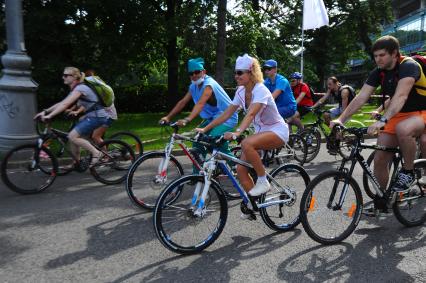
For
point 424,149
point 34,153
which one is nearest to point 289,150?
point 424,149

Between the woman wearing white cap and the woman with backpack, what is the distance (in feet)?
9.91

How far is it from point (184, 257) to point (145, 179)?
1.67 metres

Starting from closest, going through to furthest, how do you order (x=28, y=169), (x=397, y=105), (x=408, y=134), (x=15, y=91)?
(x=397, y=105)
(x=408, y=134)
(x=28, y=169)
(x=15, y=91)

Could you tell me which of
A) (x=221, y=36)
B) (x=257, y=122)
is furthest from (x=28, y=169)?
(x=221, y=36)

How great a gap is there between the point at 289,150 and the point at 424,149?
3.25 m

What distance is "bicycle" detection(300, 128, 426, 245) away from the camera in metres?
4.06

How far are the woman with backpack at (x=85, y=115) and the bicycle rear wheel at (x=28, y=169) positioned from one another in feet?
1.55

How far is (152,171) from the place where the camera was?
536cm

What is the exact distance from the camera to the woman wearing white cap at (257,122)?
164 inches

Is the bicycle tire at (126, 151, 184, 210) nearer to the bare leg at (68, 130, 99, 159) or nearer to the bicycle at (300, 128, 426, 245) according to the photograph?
the bare leg at (68, 130, 99, 159)

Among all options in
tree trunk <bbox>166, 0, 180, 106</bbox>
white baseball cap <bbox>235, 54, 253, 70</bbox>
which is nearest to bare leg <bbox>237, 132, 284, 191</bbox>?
white baseball cap <bbox>235, 54, 253, 70</bbox>

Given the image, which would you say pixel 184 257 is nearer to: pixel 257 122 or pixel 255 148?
pixel 255 148

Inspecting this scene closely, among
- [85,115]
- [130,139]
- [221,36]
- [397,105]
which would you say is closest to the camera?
[397,105]

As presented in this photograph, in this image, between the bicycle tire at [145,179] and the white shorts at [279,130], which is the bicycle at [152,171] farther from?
the white shorts at [279,130]
